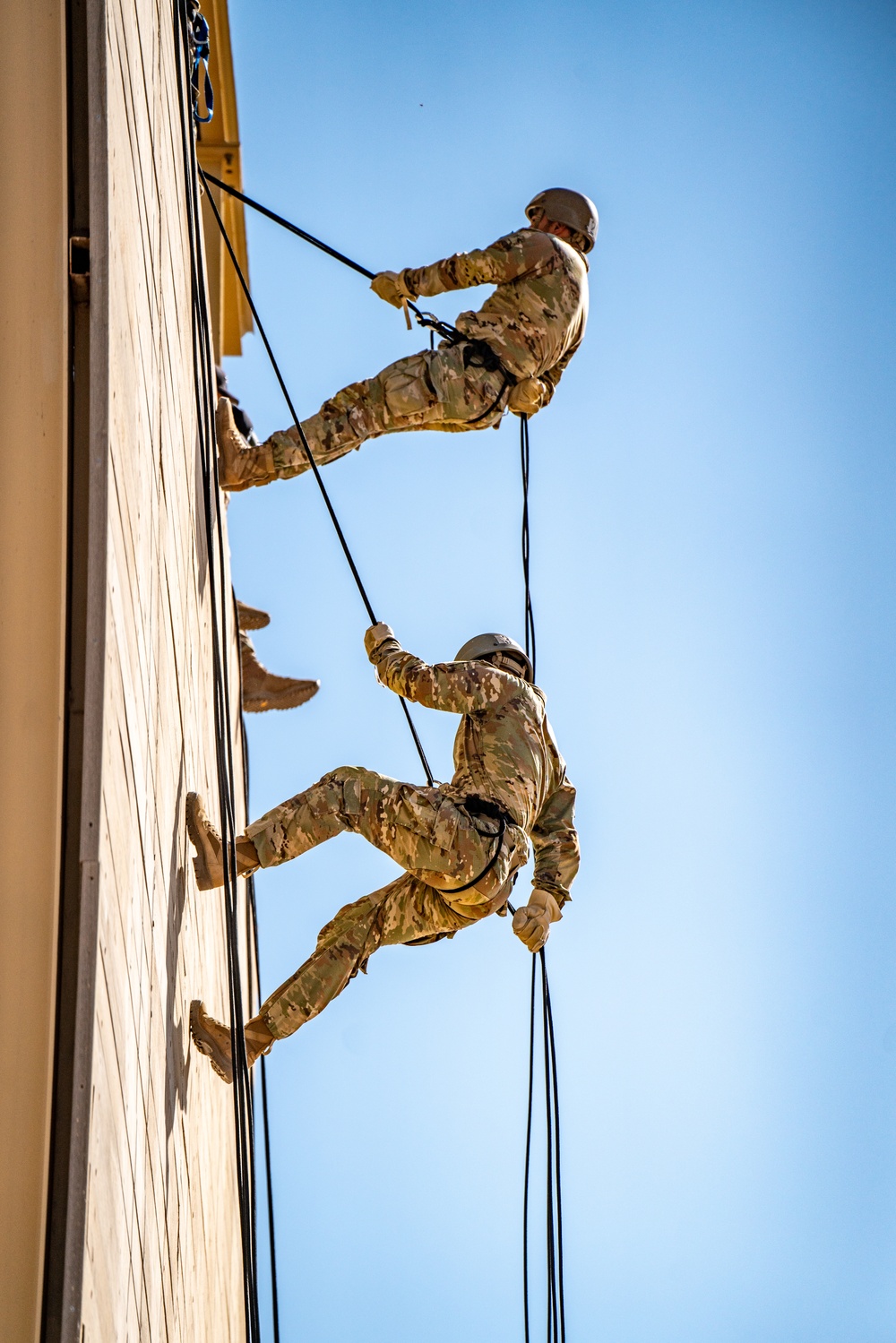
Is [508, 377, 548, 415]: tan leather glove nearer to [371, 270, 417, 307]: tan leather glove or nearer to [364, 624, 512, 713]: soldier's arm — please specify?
[371, 270, 417, 307]: tan leather glove

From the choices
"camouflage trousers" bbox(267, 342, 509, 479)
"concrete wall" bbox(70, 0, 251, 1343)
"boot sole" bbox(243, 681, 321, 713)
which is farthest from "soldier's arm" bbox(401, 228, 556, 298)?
"boot sole" bbox(243, 681, 321, 713)

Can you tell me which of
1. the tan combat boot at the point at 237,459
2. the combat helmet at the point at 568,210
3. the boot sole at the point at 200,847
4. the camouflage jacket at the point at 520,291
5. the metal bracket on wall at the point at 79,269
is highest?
the combat helmet at the point at 568,210

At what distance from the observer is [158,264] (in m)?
5.48

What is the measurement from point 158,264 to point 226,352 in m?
8.92

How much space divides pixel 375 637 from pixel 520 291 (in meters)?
2.05

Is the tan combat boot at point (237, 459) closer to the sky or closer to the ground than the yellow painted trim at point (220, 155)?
closer to the ground

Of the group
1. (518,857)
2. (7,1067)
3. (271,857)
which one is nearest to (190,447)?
(271,857)

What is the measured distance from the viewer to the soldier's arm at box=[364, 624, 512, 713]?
22.9ft

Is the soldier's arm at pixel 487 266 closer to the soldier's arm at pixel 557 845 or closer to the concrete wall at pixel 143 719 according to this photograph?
the concrete wall at pixel 143 719

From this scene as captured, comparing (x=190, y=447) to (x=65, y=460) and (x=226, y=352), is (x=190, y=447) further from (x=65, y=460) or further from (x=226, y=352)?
(x=226, y=352)

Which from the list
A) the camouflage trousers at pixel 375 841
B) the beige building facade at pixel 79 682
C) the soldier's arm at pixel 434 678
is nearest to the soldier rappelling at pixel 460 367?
the soldier's arm at pixel 434 678

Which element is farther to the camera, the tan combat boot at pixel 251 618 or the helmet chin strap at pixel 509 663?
the tan combat boot at pixel 251 618

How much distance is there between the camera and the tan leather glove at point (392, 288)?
25.5ft

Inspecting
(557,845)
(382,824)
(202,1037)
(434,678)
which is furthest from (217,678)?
(557,845)
